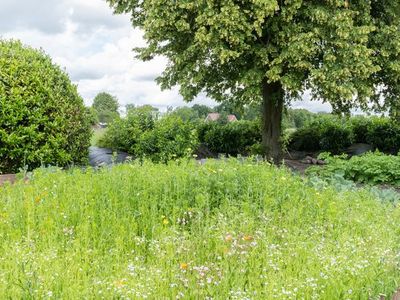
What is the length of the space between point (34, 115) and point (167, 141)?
3.19m

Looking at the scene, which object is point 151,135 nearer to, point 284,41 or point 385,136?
point 284,41

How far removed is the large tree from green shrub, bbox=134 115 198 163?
2.57 meters

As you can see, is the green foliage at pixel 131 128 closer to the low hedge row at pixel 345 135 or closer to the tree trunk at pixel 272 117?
the tree trunk at pixel 272 117

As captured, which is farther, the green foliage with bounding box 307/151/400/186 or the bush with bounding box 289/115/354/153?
the bush with bounding box 289/115/354/153

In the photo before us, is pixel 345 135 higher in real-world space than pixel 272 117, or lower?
lower

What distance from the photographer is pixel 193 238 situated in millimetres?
3986

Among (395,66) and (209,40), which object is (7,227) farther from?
(395,66)

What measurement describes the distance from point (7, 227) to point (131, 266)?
1751mm

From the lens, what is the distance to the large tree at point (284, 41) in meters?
11.9

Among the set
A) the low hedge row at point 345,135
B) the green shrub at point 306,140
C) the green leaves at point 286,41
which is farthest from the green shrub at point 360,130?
the green leaves at point 286,41

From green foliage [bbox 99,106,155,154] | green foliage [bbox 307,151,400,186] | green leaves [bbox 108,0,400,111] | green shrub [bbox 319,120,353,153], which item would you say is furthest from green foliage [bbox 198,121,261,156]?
green foliage [bbox 307,151,400,186]

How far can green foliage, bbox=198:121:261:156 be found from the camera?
59.8 ft

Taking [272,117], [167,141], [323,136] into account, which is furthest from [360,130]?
[167,141]

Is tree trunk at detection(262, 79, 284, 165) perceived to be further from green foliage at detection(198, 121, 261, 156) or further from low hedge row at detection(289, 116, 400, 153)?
low hedge row at detection(289, 116, 400, 153)
